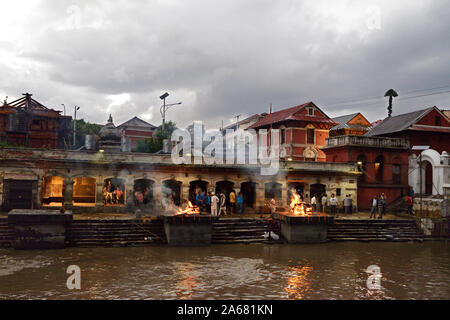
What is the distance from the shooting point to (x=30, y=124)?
4206 centimetres

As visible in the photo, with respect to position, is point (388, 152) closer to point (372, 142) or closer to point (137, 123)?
point (372, 142)

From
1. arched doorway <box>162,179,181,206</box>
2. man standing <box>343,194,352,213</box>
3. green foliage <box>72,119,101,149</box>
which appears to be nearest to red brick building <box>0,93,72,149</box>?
green foliage <box>72,119,101,149</box>

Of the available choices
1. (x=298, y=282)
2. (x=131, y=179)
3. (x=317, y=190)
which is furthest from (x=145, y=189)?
(x=298, y=282)

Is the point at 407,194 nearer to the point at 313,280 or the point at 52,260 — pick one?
the point at 313,280

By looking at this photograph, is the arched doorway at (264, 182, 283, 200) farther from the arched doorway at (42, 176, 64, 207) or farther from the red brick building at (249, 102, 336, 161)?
the arched doorway at (42, 176, 64, 207)

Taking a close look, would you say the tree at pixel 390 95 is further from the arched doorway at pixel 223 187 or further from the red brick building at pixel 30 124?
the red brick building at pixel 30 124

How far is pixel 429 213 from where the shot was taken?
26938mm

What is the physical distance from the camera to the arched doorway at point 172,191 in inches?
1101

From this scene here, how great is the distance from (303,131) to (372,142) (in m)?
9.71

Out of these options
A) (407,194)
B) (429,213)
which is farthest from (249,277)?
(407,194)

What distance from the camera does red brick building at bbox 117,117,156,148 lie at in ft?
194

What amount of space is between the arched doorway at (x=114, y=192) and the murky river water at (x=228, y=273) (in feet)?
29.2

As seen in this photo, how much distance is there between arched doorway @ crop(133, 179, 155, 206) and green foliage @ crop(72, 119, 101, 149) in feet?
74.8
